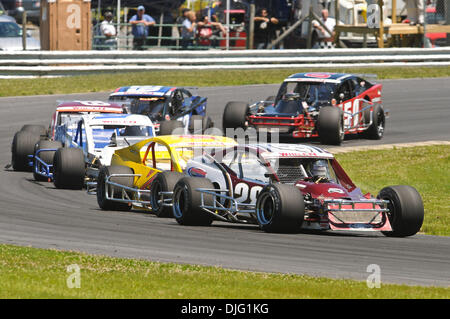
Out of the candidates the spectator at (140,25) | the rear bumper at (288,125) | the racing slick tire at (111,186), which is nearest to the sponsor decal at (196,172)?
the racing slick tire at (111,186)

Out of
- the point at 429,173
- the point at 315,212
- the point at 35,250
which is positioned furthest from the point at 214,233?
the point at 429,173

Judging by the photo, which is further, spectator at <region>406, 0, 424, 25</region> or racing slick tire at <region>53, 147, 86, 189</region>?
spectator at <region>406, 0, 424, 25</region>

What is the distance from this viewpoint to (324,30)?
35.8 metres

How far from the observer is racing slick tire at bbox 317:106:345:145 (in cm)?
2181

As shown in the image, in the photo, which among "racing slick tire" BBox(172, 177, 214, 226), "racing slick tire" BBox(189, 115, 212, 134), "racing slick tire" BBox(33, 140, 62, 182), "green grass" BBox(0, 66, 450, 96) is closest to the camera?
"racing slick tire" BBox(172, 177, 214, 226)

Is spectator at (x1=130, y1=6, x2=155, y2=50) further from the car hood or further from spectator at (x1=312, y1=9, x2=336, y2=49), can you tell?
spectator at (x1=312, y1=9, x2=336, y2=49)

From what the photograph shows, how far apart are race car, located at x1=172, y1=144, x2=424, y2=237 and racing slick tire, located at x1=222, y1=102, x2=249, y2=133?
8.69 meters

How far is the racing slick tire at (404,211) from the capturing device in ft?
40.9

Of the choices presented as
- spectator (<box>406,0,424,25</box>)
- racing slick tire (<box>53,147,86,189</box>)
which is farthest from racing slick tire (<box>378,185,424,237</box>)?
spectator (<box>406,0,424,25</box>)

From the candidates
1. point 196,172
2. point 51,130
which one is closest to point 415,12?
point 51,130

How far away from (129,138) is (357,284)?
917 cm

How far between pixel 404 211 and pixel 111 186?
455cm

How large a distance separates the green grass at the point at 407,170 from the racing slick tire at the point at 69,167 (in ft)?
16.7

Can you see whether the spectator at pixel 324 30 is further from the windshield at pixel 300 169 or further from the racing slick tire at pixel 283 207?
the racing slick tire at pixel 283 207
